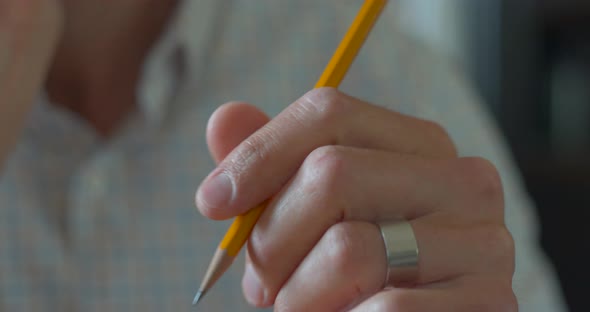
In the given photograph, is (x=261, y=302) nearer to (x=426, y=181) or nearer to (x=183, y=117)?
(x=426, y=181)

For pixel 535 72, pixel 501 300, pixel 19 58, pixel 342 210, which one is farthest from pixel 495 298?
pixel 535 72

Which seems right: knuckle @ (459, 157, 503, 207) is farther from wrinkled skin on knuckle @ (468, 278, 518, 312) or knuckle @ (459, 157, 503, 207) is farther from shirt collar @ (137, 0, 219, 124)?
shirt collar @ (137, 0, 219, 124)

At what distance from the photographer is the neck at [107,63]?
872mm

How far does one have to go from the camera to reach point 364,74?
3.02 feet

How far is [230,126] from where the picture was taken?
443mm

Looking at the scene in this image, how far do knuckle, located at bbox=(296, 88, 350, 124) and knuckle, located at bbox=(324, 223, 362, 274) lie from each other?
72 millimetres

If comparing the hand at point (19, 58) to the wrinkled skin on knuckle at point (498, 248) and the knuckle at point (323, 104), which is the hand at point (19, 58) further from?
the wrinkled skin on knuckle at point (498, 248)

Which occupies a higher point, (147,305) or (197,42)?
(197,42)

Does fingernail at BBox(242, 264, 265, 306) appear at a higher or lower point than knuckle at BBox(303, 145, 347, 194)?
lower

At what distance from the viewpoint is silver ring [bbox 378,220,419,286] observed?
406 millimetres

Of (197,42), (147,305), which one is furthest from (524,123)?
(147,305)

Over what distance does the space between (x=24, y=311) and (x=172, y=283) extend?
0.54ft

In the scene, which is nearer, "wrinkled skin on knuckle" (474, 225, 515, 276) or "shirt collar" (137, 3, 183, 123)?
"wrinkled skin on knuckle" (474, 225, 515, 276)

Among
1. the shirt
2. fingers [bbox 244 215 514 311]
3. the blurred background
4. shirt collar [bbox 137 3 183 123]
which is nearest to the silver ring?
fingers [bbox 244 215 514 311]
